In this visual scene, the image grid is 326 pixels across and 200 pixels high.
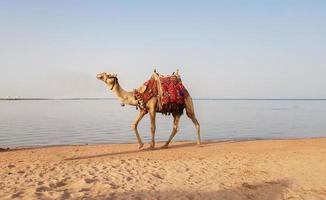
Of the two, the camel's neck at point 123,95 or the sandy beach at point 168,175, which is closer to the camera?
the sandy beach at point 168,175

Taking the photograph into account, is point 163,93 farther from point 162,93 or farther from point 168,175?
point 168,175

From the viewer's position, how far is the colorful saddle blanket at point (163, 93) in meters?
14.4

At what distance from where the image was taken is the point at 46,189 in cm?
793

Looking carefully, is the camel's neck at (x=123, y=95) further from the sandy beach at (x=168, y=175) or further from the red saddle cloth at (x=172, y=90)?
the sandy beach at (x=168, y=175)

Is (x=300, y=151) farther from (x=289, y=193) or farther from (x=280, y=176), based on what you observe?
(x=289, y=193)

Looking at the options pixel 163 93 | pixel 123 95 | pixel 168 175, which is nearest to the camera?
pixel 168 175

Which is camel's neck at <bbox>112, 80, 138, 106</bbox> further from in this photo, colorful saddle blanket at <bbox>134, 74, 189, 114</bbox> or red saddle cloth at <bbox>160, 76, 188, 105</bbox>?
red saddle cloth at <bbox>160, 76, 188, 105</bbox>

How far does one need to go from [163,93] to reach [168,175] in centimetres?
526

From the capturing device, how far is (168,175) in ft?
31.3

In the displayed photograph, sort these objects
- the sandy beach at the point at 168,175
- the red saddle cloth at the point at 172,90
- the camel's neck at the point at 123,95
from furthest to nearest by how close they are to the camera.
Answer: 1. the camel's neck at the point at 123,95
2. the red saddle cloth at the point at 172,90
3. the sandy beach at the point at 168,175

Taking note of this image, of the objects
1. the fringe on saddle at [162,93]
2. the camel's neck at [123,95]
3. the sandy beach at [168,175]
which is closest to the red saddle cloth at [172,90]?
the fringe on saddle at [162,93]

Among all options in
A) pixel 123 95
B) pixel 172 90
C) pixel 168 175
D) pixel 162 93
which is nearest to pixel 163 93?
pixel 162 93

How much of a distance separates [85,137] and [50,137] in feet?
5.91

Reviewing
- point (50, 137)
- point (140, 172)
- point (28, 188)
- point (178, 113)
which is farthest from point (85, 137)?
point (28, 188)
